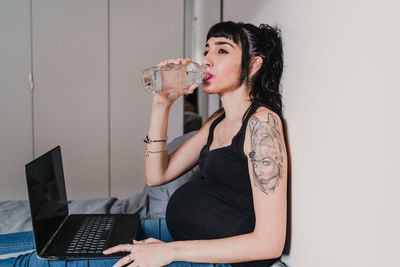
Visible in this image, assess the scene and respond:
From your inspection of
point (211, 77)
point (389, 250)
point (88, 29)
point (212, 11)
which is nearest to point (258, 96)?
point (211, 77)

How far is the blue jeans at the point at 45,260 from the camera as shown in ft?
3.58

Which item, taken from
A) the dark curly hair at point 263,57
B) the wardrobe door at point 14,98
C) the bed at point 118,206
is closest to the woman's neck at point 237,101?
the dark curly hair at point 263,57

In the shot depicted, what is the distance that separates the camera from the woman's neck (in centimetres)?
131

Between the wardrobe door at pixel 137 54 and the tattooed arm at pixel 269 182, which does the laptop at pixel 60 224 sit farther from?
the wardrobe door at pixel 137 54

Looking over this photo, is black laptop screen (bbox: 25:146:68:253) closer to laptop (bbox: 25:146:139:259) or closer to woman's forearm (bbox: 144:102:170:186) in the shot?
laptop (bbox: 25:146:139:259)

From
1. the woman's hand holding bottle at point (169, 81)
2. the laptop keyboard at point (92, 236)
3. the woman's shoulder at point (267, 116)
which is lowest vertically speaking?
the laptop keyboard at point (92, 236)

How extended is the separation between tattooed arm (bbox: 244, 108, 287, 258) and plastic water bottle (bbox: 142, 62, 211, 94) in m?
0.40

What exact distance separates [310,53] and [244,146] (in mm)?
319

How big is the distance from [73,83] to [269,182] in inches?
99.7

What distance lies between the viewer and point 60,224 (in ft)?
4.53

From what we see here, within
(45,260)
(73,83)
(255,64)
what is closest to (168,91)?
(255,64)

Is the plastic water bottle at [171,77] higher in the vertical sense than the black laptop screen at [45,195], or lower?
higher

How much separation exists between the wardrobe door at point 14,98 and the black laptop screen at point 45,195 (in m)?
1.89

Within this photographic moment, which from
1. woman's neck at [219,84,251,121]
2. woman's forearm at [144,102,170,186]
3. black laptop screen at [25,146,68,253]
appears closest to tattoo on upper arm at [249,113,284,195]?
woman's neck at [219,84,251,121]
